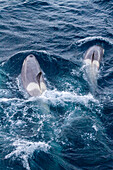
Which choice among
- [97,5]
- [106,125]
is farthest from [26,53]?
[97,5]

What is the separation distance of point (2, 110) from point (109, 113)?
19.0ft

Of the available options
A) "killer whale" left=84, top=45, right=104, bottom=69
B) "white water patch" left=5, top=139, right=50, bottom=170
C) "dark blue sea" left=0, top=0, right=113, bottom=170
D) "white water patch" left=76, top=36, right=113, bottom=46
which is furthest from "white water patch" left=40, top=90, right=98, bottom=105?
"white water patch" left=76, top=36, right=113, bottom=46

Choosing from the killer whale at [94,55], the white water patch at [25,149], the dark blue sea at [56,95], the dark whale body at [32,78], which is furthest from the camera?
the killer whale at [94,55]

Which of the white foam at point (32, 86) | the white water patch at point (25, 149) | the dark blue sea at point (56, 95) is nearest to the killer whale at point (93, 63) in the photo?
the dark blue sea at point (56, 95)

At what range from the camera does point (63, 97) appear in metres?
14.6

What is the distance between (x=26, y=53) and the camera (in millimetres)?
19016

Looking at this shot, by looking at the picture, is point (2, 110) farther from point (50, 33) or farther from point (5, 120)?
point (50, 33)

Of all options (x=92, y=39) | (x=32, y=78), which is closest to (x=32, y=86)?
(x=32, y=78)

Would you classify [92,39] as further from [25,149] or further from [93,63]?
[25,149]

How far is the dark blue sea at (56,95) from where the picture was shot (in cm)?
1110

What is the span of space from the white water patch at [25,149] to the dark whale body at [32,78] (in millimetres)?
3966

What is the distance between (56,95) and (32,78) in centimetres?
202

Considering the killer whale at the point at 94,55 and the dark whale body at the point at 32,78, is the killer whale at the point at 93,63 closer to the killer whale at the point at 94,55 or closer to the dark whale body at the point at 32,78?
the killer whale at the point at 94,55

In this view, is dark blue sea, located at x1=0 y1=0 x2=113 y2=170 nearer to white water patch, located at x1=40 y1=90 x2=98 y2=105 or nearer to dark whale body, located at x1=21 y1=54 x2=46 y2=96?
white water patch, located at x1=40 y1=90 x2=98 y2=105
